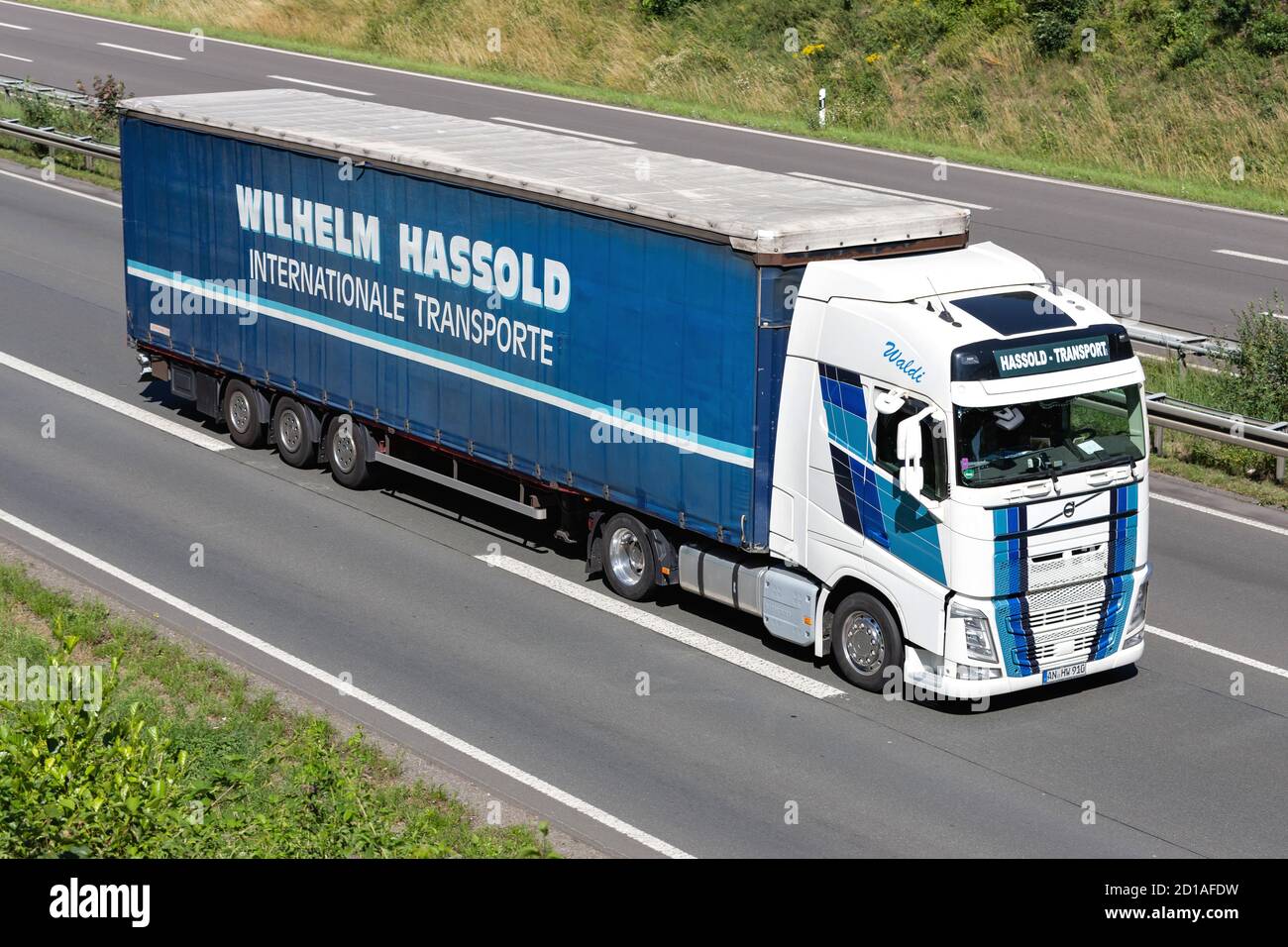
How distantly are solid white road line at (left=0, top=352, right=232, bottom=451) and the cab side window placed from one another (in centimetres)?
947

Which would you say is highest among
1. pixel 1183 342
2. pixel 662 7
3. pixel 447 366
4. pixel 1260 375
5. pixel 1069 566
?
pixel 662 7

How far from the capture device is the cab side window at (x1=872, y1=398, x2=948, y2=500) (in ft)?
39.3

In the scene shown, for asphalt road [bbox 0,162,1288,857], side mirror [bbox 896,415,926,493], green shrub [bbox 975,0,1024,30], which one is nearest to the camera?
asphalt road [bbox 0,162,1288,857]

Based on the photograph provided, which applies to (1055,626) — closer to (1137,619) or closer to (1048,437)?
(1137,619)

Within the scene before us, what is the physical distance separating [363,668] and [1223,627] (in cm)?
732

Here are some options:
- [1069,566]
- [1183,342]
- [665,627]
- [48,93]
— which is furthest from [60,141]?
[1069,566]

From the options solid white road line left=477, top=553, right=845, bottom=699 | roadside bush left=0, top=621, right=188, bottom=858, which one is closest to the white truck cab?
solid white road line left=477, top=553, right=845, bottom=699

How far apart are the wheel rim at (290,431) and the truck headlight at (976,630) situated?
865cm

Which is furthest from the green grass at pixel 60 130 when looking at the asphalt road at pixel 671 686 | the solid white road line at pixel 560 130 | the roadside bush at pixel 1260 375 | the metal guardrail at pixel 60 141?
the roadside bush at pixel 1260 375

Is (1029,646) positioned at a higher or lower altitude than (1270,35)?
lower

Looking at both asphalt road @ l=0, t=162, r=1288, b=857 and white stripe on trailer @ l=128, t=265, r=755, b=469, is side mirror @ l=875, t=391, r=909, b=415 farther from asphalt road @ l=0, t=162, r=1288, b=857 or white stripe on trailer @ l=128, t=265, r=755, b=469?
asphalt road @ l=0, t=162, r=1288, b=857

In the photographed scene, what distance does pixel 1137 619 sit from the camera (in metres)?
12.9

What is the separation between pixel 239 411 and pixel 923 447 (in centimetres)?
970
